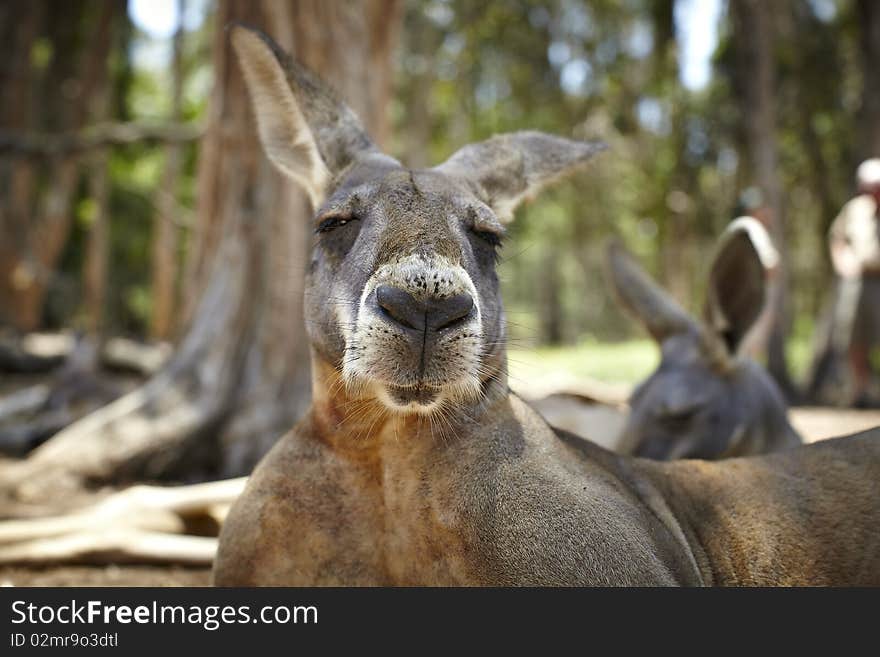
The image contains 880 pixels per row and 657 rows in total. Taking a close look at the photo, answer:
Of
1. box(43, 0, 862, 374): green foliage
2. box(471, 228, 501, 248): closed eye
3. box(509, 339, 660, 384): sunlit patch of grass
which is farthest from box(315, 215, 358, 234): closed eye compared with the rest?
box(43, 0, 862, 374): green foliage

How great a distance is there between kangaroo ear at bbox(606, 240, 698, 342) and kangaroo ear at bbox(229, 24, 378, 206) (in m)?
2.34

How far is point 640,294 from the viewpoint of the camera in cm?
586

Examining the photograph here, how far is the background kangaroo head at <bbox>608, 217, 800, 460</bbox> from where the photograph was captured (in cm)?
486

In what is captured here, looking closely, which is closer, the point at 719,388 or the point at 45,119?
the point at 719,388

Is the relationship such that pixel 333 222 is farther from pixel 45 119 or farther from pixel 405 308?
pixel 45 119

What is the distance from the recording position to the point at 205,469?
25.1ft

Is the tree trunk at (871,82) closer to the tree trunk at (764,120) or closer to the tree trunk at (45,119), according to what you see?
the tree trunk at (764,120)

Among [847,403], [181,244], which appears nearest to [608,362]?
[847,403]

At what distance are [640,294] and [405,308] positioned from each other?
3.44 metres

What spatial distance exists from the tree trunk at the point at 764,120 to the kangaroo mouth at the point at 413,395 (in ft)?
42.7

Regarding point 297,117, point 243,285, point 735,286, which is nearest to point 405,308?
point 297,117

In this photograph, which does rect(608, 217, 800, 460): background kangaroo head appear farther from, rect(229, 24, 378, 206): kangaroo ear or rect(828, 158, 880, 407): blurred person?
rect(828, 158, 880, 407): blurred person

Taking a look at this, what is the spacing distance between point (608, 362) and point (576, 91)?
12967mm

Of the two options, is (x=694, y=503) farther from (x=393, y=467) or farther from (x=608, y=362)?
(x=608, y=362)
